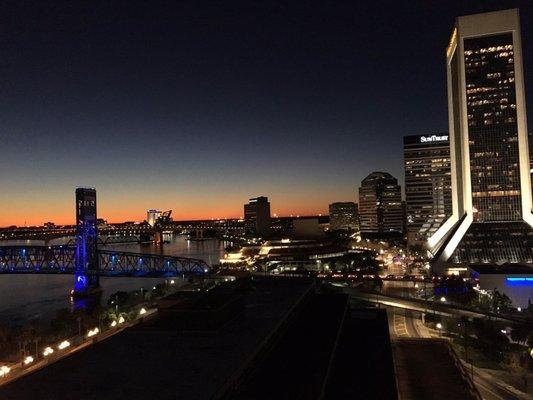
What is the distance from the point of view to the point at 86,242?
68.9m

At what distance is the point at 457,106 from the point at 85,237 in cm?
5874

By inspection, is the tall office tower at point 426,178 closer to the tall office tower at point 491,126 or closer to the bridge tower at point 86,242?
the tall office tower at point 491,126

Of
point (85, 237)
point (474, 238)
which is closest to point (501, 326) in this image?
point (474, 238)

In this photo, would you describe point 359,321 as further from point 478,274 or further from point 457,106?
point 457,106

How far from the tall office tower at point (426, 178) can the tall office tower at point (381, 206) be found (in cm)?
4783

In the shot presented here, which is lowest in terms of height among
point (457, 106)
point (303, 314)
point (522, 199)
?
point (303, 314)

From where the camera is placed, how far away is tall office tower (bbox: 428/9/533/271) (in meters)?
62.0

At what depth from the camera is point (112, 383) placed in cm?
1253

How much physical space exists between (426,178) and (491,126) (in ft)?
160

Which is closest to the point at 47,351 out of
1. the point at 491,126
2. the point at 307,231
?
the point at 491,126

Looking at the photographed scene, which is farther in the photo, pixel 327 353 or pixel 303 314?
pixel 303 314

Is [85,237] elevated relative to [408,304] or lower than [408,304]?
elevated

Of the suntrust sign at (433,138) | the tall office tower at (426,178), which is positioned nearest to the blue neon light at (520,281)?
the tall office tower at (426,178)

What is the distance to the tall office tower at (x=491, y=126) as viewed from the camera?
61969mm
